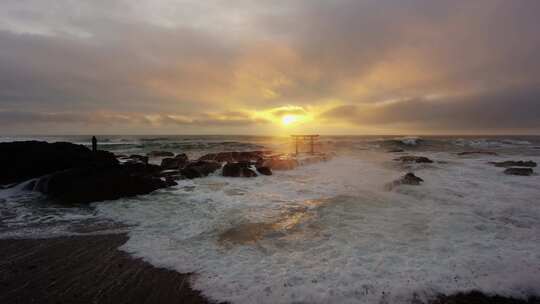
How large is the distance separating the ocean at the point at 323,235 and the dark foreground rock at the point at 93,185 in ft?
1.79

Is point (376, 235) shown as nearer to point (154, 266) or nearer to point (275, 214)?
point (275, 214)

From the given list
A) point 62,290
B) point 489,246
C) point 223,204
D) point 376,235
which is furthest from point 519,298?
point 223,204

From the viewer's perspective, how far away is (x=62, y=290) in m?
4.29

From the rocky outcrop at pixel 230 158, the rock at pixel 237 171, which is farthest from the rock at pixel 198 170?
the rocky outcrop at pixel 230 158

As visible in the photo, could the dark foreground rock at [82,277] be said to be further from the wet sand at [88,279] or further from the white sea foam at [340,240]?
the white sea foam at [340,240]

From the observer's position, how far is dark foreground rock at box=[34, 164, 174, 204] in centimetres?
1015

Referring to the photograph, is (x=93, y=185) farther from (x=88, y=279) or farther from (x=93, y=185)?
(x=88, y=279)

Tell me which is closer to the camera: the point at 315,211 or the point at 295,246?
the point at 295,246

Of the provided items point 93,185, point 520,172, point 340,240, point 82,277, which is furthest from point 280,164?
point 82,277

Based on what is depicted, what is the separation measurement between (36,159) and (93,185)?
584 centimetres

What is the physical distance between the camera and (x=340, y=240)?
20.9 feet

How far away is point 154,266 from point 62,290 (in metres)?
1.38

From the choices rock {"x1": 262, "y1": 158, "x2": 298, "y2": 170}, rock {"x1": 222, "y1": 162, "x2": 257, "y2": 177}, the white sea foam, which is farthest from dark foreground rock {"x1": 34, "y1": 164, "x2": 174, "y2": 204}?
rock {"x1": 262, "y1": 158, "x2": 298, "y2": 170}

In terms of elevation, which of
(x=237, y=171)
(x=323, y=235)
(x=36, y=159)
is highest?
(x=36, y=159)
